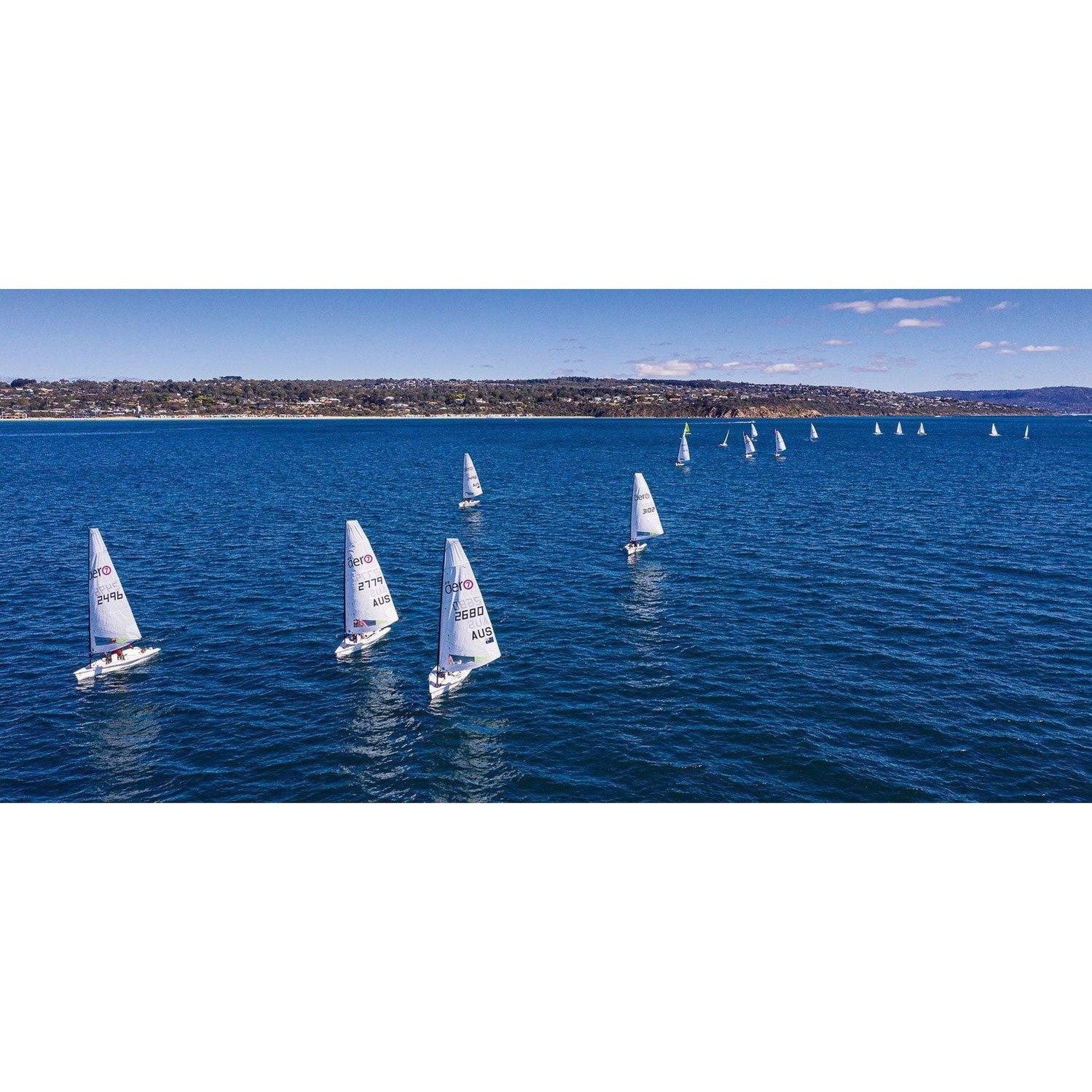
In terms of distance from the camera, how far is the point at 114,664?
159 ft

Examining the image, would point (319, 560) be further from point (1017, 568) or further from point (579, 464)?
point (579, 464)

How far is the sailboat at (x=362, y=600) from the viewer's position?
4975cm

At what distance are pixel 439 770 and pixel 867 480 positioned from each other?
13361 centimetres

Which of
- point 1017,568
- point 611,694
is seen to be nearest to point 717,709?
point 611,694

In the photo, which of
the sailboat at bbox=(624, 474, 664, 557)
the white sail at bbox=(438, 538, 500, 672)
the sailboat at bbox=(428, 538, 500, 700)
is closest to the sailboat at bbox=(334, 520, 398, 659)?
the sailboat at bbox=(428, 538, 500, 700)

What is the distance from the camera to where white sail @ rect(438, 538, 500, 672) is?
4262cm

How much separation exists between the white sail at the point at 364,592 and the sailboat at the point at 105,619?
50.4 ft

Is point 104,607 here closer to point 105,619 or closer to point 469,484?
point 105,619

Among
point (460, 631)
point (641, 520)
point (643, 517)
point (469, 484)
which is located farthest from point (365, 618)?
point (469, 484)

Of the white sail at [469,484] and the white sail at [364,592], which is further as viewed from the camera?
the white sail at [469,484]

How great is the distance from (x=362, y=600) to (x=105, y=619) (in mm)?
17927

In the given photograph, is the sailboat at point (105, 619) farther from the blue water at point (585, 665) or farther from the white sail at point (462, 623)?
the white sail at point (462, 623)

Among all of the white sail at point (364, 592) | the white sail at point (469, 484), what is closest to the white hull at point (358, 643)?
the white sail at point (364, 592)

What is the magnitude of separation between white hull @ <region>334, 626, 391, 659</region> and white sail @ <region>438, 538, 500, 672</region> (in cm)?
974
